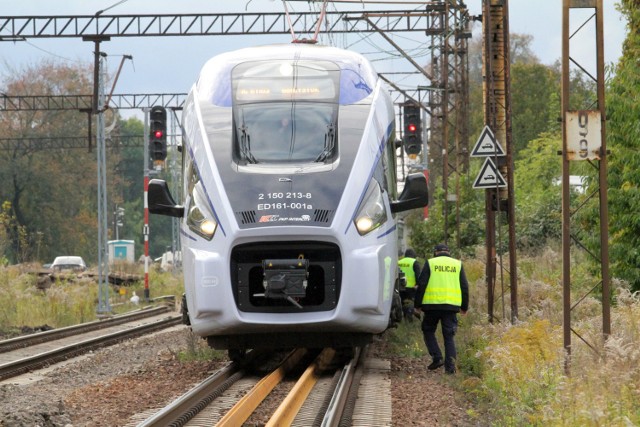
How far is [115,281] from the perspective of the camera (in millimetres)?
46656

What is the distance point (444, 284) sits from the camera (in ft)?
49.4

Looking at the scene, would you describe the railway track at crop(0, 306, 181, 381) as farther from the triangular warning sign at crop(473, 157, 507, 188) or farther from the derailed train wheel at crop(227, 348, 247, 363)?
the triangular warning sign at crop(473, 157, 507, 188)

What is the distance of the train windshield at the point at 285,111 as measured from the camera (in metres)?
13.9

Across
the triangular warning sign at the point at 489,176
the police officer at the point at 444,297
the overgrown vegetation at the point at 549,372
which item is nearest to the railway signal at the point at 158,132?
the triangular warning sign at the point at 489,176

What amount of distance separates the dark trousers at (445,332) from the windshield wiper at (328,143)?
2.61m

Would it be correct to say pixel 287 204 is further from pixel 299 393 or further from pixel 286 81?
pixel 286 81

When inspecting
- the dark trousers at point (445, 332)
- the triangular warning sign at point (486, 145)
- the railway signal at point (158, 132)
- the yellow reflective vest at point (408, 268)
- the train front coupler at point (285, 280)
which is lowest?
the dark trousers at point (445, 332)

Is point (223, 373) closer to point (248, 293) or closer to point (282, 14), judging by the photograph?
point (248, 293)

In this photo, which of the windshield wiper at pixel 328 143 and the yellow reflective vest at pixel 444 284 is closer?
the windshield wiper at pixel 328 143

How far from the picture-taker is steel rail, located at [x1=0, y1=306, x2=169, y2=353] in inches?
861

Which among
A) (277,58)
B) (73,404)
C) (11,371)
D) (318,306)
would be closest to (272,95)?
(277,58)

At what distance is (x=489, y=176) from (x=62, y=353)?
7.54m

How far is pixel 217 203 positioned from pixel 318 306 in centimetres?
158

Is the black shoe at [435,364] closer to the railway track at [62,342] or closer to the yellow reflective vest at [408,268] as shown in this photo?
the yellow reflective vest at [408,268]
